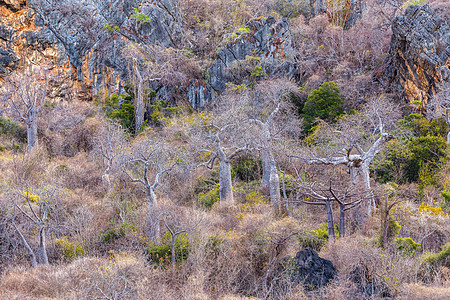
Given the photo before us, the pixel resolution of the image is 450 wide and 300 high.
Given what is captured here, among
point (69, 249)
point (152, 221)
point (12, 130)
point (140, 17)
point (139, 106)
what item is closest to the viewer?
point (69, 249)

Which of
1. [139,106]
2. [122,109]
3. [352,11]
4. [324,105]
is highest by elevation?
[352,11]

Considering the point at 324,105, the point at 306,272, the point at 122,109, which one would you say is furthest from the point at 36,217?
the point at 122,109

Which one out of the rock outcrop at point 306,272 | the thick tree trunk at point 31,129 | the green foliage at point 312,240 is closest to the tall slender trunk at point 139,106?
the thick tree trunk at point 31,129

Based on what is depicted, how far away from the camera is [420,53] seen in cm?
1900

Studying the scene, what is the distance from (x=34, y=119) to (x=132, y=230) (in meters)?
12.7

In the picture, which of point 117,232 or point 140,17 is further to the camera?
point 140,17

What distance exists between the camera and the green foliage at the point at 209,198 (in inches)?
598

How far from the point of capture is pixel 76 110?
24.2 metres

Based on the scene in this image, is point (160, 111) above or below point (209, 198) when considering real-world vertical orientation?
above

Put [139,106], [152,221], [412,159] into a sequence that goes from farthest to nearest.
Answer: [139,106] < [412,159] < [152,221]

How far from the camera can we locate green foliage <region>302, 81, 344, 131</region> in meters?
20.9

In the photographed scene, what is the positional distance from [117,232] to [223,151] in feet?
21.0

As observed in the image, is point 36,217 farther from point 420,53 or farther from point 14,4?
point 14,4

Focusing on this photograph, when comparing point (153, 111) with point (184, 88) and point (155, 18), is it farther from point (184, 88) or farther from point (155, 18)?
point (155, 18)
